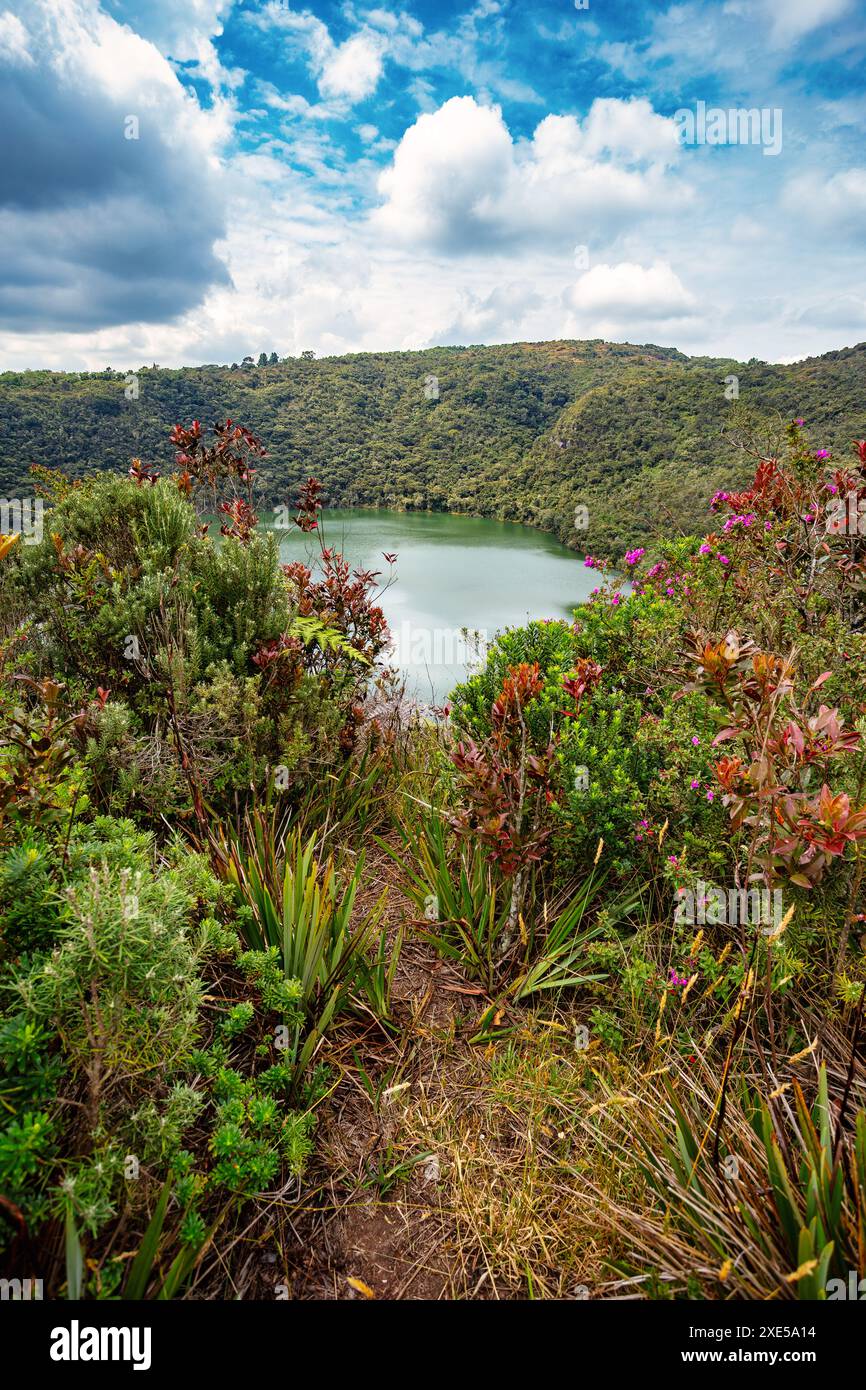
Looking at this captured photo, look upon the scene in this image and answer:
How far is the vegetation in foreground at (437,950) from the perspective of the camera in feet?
4.17

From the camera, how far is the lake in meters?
7.29

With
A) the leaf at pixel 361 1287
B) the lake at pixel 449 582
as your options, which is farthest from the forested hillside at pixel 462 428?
the leaf at pixel 361 1287

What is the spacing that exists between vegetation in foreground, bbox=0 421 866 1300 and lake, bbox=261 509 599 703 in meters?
1.35

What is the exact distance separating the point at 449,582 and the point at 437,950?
10628mm

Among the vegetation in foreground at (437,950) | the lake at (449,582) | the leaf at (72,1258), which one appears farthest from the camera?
the lake at (449,582)

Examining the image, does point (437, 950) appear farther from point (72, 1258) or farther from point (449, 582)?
point (449, 582)

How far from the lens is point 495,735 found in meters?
2.42

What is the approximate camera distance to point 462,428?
35031 millimetres

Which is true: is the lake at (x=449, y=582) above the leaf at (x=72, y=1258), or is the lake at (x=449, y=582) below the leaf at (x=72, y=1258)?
above

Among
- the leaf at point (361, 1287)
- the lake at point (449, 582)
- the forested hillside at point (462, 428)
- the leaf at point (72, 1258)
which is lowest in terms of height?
the leaf at point (361, 1287)

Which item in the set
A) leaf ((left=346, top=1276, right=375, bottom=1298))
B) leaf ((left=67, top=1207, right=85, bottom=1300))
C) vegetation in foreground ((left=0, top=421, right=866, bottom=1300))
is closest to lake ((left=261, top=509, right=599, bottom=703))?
vegetation in foreground ((left=0, top=421, right=866, bottom=1300))

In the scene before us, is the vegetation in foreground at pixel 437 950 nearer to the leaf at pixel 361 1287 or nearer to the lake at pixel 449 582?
the leaf at pixel 361 1287

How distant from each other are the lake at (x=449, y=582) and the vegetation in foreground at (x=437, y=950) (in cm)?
135
